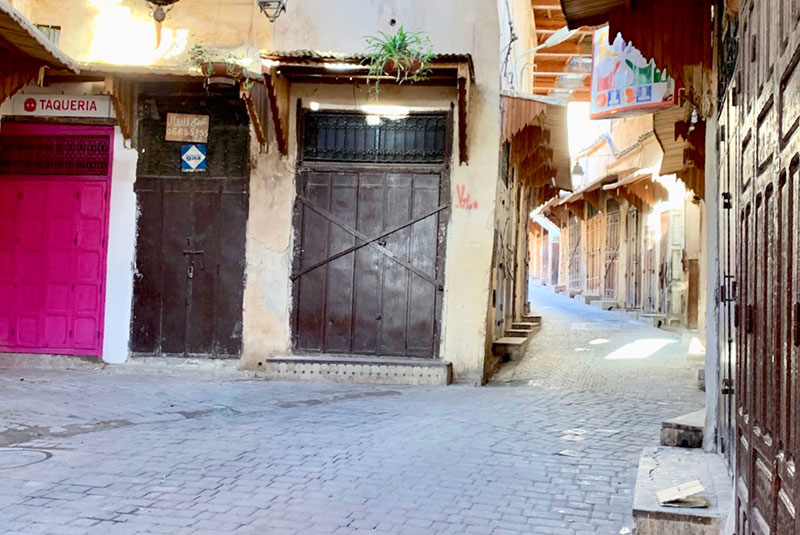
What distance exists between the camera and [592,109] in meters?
11.3

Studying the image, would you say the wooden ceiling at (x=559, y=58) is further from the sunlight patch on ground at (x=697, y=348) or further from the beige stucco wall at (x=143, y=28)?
the beige stucco wall at (x=143, y=28)

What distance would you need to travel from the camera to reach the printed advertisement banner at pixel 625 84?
31.4 feet

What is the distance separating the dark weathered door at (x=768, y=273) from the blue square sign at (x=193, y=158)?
8.35m

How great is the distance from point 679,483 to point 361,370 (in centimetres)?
612

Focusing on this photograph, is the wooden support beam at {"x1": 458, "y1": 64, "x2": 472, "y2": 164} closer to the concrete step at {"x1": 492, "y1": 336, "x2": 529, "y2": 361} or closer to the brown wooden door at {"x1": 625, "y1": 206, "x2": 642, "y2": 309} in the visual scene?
the concrete step at {"x1": 492, "y1": 336, "x2": 529, "y2": 361}

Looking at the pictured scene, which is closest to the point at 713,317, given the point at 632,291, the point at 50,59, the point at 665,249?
the point at 50,59

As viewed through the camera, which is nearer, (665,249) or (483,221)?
(483,221)

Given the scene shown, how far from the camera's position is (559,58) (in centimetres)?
2328

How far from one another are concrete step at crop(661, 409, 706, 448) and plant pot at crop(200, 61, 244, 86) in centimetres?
683

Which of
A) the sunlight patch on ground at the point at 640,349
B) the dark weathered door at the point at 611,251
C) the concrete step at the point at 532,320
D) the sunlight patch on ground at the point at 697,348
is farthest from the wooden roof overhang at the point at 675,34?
the dark weathered door at the point at 611,251

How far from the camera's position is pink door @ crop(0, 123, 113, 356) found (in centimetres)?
1080

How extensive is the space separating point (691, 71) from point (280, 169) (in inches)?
243

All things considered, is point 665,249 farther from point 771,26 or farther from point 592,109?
point 771,26

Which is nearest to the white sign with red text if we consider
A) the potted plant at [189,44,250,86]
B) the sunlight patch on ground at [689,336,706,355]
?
the potted plant at [189,44,250,86]
